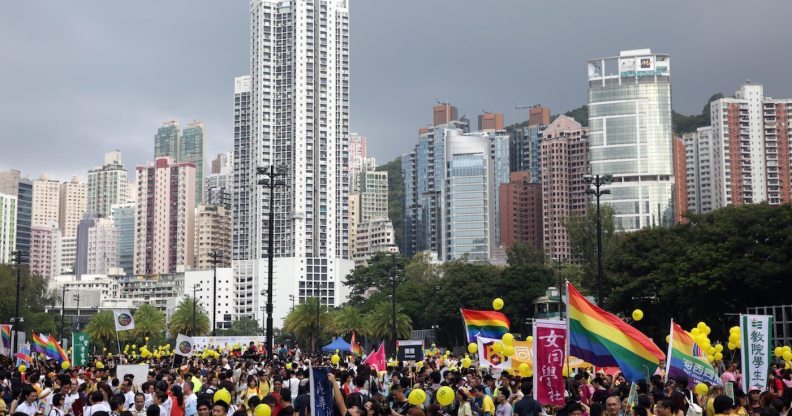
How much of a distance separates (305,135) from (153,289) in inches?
2238

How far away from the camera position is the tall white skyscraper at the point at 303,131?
5768 inches

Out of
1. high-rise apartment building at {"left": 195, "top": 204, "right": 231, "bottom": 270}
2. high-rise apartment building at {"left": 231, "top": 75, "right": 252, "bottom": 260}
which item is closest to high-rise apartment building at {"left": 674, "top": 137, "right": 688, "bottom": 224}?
high-rise apartment building at {"left": 231, "top": 75, "right": 252, "bottom": 260}

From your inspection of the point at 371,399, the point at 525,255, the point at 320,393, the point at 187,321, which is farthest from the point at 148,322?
the point at 320,393

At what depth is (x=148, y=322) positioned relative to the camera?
95.4 m

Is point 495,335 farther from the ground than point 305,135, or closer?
closer

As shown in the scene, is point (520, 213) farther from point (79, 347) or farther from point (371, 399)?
point (371, 399)

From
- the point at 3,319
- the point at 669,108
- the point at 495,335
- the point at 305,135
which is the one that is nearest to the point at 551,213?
the point at 669,108

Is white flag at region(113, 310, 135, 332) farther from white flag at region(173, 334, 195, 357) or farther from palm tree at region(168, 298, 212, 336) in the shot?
palm tree at region(168, 298, 212, 336)

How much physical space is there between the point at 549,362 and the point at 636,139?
14074 cm

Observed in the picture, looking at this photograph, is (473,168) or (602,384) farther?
(473,168)

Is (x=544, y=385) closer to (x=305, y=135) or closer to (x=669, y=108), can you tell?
(x=305, y=135)

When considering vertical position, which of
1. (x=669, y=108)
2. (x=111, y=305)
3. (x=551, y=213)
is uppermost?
(x=669, y=108)

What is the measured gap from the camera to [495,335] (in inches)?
966

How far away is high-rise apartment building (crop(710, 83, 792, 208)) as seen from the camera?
15962 centimetres
